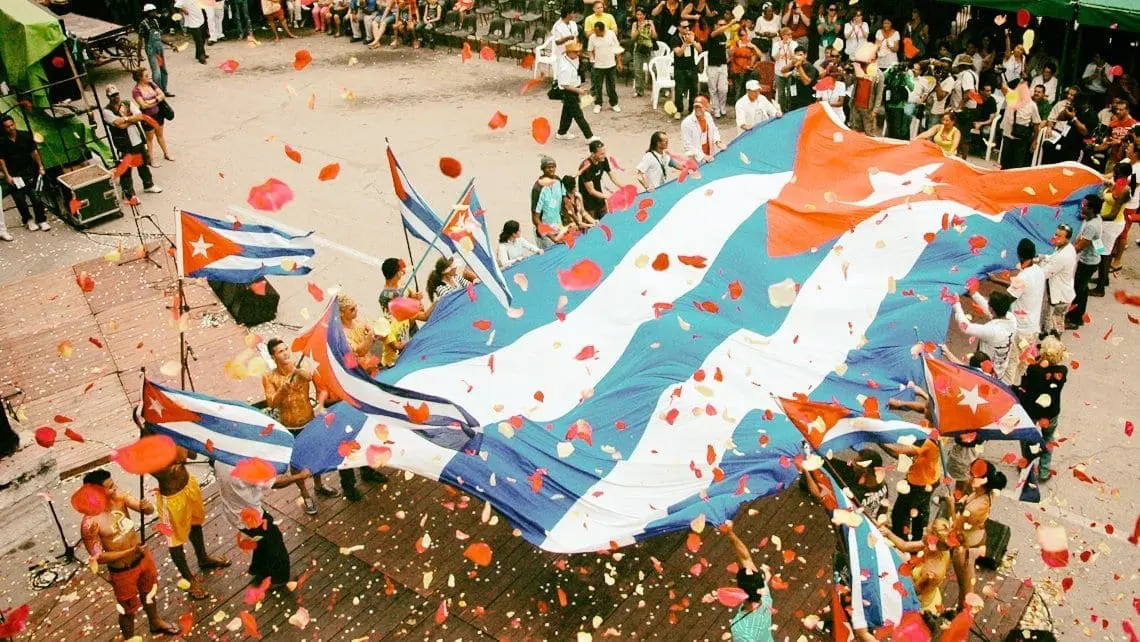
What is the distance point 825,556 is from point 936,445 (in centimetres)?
102

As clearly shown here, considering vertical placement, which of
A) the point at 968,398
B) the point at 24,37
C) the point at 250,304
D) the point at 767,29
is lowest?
the point at 250,304

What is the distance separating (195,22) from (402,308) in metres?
13.0

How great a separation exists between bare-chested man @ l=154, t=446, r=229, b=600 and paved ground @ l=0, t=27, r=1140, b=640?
1.19 meters

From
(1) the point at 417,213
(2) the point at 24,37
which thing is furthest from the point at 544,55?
(1) the point at 417,213

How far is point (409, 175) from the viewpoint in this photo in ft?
44.2

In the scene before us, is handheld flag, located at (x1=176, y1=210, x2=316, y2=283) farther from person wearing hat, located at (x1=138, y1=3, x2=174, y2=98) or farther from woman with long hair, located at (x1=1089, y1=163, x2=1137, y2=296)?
person wearing hat, located at (x1=138, y1=3, x2=174, y2=98)

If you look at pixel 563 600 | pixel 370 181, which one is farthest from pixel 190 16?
pixel 563 600

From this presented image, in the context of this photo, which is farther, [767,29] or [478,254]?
[767,29]

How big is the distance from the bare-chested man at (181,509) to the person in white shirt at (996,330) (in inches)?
219

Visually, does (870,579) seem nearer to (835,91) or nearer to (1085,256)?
(1085,256)

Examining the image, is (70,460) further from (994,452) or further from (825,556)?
(994,452)

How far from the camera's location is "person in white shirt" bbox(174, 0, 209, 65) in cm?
1845

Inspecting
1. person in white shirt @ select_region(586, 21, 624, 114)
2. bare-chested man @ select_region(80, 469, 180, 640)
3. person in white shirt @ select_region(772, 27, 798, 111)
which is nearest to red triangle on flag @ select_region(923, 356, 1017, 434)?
bare-chested man @ select_region(80, 469, 180, 640)

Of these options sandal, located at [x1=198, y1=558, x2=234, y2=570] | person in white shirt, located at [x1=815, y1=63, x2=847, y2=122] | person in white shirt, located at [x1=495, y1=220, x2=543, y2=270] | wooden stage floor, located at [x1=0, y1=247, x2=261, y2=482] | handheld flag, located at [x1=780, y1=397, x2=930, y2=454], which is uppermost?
person in white shirt, located at [x1=815, y1=63, x2=847, y2=122]
